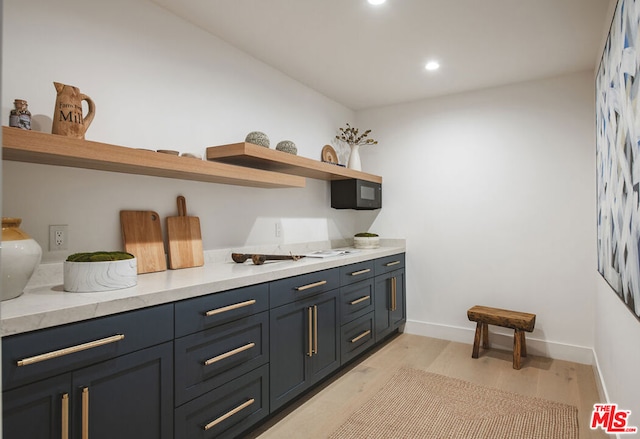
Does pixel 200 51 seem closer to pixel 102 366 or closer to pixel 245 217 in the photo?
pixel 245 217

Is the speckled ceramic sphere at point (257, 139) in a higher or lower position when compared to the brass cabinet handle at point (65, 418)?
higher

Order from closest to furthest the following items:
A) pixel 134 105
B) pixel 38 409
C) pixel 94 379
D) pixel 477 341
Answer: pixel 38 409 < pixel 94 379 < pixel 134 105 < pixel 477 341

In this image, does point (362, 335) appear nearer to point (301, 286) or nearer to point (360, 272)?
point (360, 272)

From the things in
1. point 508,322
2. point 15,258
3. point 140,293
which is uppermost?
point 15,258

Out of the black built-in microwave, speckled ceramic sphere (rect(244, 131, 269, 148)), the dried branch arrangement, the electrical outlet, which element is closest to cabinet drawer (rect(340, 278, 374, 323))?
the black built-in microwave

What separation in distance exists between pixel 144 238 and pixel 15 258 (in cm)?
74

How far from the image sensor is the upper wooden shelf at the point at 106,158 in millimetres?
1458

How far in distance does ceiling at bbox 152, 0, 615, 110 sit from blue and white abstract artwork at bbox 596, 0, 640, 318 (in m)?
0.48

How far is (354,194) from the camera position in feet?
12.0

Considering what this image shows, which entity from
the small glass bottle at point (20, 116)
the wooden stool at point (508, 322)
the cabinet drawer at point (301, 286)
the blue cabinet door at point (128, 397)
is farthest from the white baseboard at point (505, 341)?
the small glass bottle at point (20, 116)

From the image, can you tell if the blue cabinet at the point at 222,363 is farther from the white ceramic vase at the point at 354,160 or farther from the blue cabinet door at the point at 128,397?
the white ceramic vase at the point at 354,160

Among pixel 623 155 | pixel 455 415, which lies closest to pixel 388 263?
pixel 455 415

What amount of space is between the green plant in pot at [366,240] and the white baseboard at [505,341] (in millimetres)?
904

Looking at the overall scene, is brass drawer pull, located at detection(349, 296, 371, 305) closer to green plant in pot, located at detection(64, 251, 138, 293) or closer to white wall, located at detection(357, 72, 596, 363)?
white wall, located at detection(357, 72, 596, 363)
